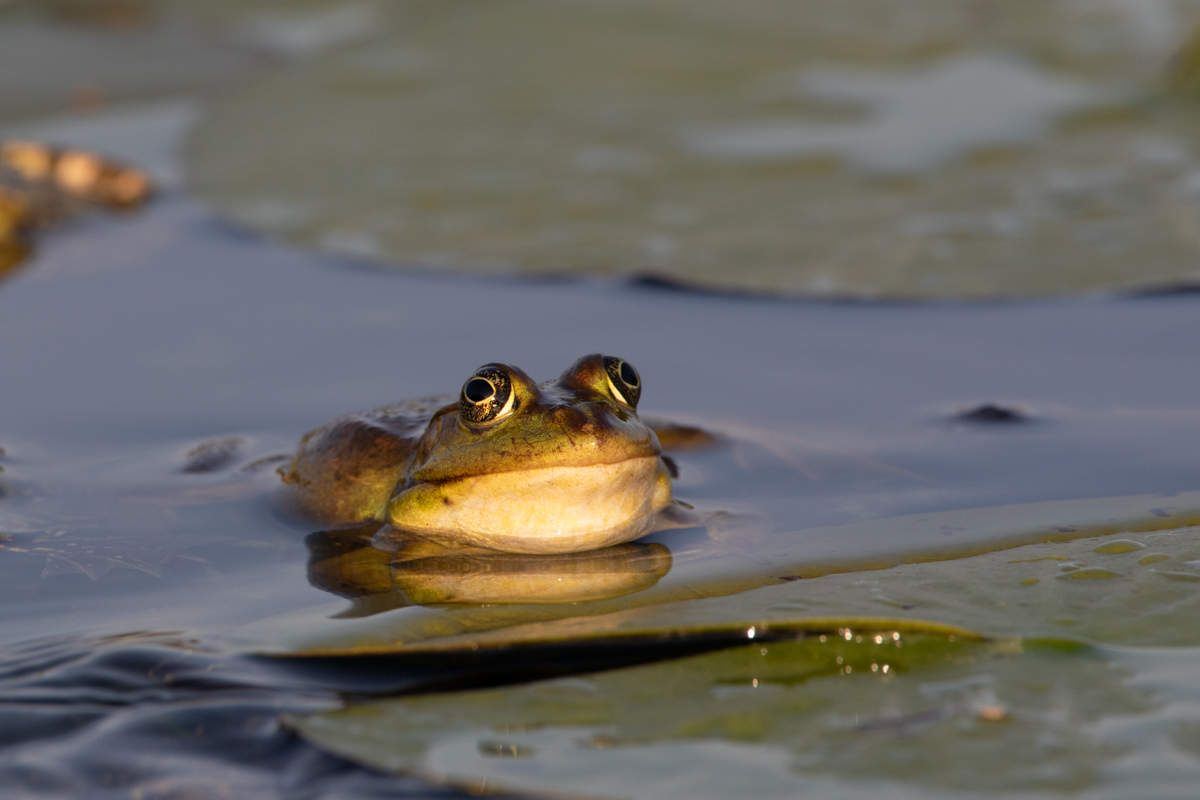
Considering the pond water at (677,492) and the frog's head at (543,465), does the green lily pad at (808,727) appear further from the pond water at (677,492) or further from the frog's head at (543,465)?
the frog's head at (543,465)

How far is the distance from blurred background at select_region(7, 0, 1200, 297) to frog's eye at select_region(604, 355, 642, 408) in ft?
6.14

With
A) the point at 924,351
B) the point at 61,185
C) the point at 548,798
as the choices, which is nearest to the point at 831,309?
the point at 924,351

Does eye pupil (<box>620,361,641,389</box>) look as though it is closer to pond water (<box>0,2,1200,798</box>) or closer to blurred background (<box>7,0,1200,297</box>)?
pond water (<box>0,2,1200,798</box>)

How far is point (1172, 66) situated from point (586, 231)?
2.80m

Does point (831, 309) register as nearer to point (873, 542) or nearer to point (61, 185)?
point (873, 542)

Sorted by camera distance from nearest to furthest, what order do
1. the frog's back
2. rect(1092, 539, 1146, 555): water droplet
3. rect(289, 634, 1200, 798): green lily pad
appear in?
rect(289, 634, 1200, 798): green lily pad
rect(1092, 539, 1146, 555): water droplet
the frog's back

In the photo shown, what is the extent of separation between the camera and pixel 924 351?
16.9ft

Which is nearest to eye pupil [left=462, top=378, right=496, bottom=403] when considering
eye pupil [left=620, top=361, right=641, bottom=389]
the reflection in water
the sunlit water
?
eye pupil [left=620, top=361, right=641, bottom=389]

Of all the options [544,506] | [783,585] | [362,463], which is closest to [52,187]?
[362,463]

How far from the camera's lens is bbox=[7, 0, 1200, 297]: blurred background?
224 inches

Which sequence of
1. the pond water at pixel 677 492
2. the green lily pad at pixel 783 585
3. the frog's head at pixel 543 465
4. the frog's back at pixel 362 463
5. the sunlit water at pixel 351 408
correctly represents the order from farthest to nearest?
the frog's back at pixel 362 463 → the frog's head at pixel 543 465 → the sunlit water at pixel 351 408 → the green lily pad at pixel 783 585 → the pond water at pixel 677 492

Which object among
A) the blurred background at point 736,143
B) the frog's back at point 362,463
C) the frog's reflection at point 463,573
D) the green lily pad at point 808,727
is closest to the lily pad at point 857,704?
the green lily pad at point 808,727

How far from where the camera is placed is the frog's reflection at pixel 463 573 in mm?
3256

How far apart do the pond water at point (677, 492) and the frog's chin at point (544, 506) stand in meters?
0.09
